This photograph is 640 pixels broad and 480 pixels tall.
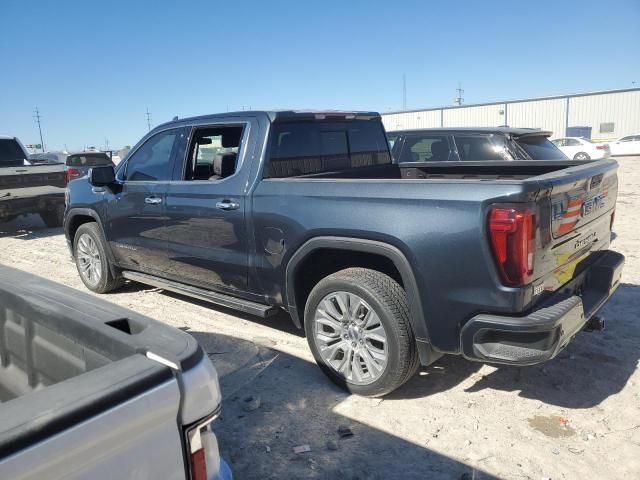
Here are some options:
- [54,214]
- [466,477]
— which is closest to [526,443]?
[466,477]

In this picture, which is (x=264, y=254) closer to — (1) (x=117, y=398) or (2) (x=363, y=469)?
(2) (x=363, y=469)

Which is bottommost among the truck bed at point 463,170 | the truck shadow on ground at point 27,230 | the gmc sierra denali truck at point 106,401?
the truck shadow on ground at point 27,230

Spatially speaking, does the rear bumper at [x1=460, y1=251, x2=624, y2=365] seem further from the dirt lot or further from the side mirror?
the side mirror

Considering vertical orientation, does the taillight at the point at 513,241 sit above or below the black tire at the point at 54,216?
above

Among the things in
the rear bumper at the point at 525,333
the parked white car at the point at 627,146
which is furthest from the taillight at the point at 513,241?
the parked white car at the point at 627,146


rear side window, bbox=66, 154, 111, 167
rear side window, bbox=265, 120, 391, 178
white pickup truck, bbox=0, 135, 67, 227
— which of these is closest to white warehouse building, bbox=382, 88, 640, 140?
rear side window, bbox=66, 154, 111, 167

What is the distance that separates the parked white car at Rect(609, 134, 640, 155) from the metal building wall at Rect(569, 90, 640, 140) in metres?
10.3

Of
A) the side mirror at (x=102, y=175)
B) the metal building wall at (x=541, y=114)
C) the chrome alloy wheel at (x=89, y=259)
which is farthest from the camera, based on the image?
the metal building wall at (x=541, y=114)

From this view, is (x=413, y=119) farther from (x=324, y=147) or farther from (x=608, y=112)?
(x=324, y=147)

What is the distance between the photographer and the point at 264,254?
3840 millimetres

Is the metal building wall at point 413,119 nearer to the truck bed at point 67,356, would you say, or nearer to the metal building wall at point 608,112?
the metal building wall at point 608,112

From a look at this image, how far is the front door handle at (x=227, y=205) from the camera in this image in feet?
13.0

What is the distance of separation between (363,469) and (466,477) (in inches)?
20.7

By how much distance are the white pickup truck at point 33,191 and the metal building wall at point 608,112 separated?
1431 inches
